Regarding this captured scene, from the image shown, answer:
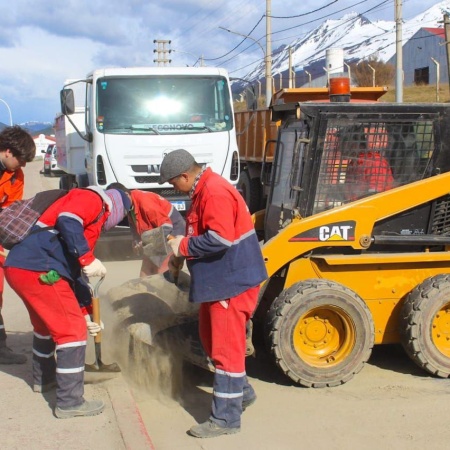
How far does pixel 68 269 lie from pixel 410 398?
257 cm

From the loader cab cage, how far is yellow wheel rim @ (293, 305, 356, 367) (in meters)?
0.82

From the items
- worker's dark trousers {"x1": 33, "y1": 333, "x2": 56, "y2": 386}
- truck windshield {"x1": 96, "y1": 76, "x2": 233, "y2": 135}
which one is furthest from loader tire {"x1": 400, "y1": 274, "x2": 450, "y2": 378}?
truck windshield {"x1": 96, "y1": 76, "x2": 233, "y2": 135}

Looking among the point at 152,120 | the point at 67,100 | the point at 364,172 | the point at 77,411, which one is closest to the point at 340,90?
the point at 364,172

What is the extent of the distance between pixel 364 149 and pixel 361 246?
767 mm

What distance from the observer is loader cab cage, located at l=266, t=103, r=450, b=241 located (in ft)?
17.8

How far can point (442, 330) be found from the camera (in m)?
5.47

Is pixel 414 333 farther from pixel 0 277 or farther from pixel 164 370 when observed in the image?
pixel 0 277

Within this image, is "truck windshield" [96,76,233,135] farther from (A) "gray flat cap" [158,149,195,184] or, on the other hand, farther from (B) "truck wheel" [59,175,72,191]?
(A) "gray flat cap" [158,149,195,184]

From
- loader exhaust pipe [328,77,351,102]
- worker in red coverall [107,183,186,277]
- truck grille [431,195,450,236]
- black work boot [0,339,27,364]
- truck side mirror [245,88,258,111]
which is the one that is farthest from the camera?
truck side mirror [245,88,258,111]

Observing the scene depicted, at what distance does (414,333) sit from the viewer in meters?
5.24

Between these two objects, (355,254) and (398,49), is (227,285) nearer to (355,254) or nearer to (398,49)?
(355,254)

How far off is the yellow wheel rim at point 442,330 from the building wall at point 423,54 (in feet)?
161

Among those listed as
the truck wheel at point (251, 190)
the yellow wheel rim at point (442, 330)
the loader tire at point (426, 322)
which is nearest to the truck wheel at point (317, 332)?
the loader tire at point (426, 322)

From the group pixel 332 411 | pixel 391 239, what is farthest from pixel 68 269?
pixel 391 239
